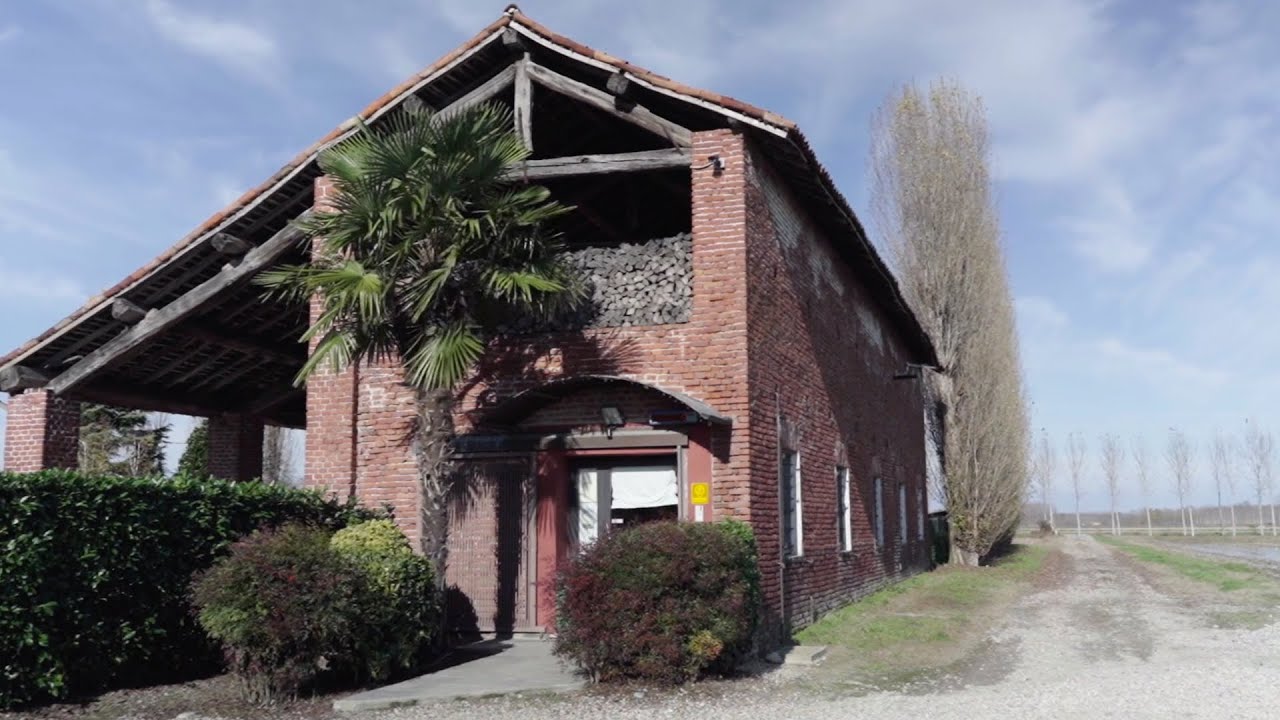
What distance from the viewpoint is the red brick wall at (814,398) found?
12.0 metres

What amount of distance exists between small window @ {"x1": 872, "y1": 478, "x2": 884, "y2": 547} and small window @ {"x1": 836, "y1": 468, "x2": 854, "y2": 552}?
2320 mm

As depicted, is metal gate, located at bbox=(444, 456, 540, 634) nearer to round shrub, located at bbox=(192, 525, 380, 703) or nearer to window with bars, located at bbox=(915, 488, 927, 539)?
round shrub, located at bbox=(192, 525, 380, 703)

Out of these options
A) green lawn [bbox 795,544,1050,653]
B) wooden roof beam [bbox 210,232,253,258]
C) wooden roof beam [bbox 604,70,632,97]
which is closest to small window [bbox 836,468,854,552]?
green lawn [bbox 795,544,1050,653]

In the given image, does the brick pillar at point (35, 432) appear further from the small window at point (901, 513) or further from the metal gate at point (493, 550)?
the small window at point (901, 513)

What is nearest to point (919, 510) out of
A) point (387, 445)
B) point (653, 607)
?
point (387, 445)

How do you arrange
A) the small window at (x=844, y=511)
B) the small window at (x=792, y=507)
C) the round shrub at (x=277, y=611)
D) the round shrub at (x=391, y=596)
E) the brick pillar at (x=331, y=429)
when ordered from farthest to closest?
the small window at (x=844, y=511) → the small window at (x=792, y=507) → the brick pillar at (x=331, y=429) → the round shrub at (x=391, y=596) → the round shrub at (x=277, y=611)

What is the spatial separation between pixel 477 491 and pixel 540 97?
5443 millimetres

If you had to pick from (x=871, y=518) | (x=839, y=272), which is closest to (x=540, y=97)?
(x=839, y=272)

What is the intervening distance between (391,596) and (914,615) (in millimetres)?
8648

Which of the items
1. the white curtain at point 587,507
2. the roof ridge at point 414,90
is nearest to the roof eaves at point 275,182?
the roof ridge at point 414,90

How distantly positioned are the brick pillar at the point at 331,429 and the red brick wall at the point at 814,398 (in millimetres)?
5018

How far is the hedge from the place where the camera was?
8.21 metres

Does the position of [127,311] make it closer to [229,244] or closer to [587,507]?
[229,244]

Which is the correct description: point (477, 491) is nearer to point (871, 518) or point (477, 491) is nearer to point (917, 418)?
point (871, 518)
